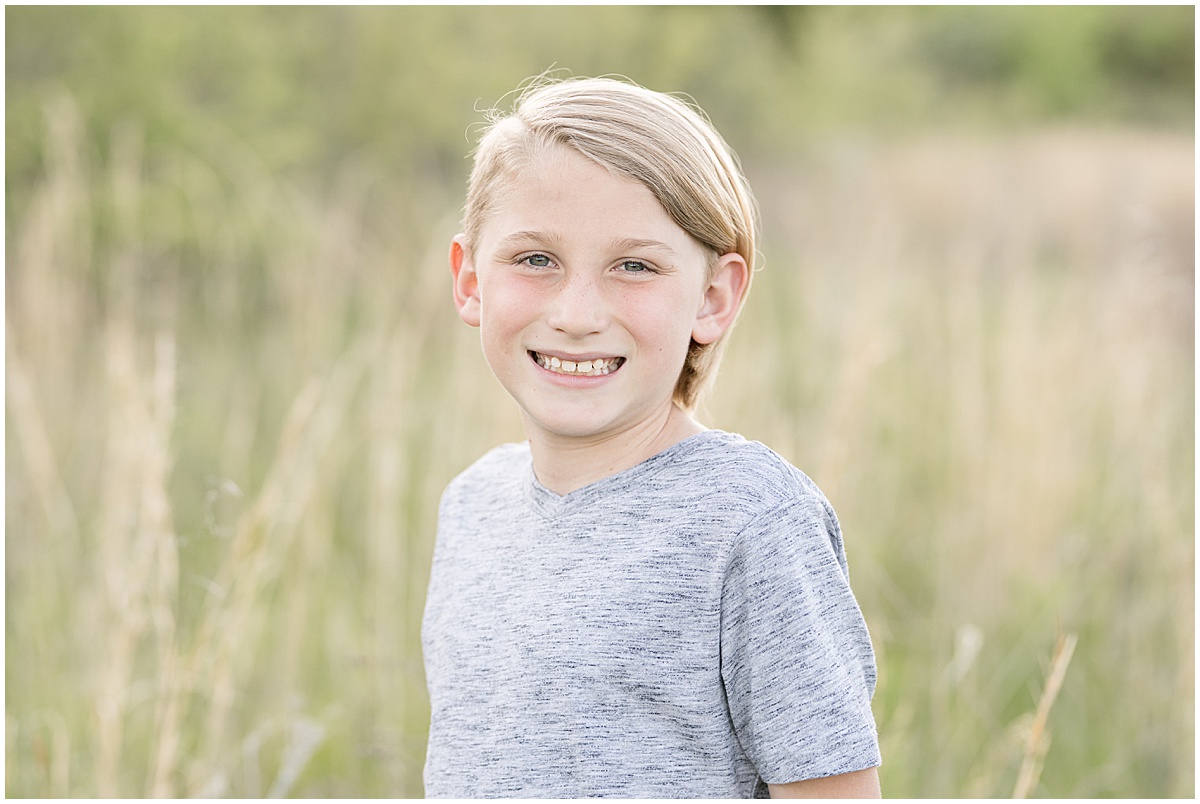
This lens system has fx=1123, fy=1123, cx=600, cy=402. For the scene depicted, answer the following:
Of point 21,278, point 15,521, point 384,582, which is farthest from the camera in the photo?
point 21,278

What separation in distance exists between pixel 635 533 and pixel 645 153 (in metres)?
0.32

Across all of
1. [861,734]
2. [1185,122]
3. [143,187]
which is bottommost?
[861,734]

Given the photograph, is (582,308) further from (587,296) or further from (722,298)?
(722,298)

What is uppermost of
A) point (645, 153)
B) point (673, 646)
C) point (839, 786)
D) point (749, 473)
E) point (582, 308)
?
point (645, 153)

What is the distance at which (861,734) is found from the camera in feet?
2.88

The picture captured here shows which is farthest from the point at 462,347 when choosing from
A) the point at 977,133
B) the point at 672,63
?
the point at 977,133

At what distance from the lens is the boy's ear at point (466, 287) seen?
1080 millimetres

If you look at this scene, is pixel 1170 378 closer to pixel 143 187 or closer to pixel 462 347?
pixel 462 347

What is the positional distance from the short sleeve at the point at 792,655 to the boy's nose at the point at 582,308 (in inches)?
8.3

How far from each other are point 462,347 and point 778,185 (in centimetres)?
495

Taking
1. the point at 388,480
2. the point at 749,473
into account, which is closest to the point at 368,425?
the point at 388,480

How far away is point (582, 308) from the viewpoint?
0.94 m

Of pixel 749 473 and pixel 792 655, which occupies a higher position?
pixel 749 473

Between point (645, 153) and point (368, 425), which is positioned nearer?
point (645, 153)
